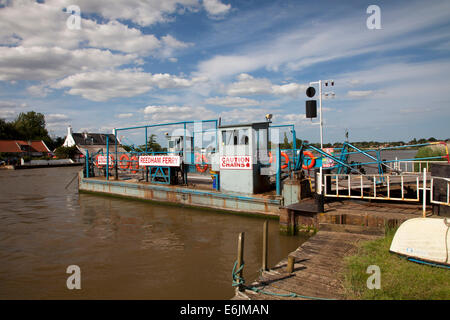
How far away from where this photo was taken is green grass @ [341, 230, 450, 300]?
13.7ft

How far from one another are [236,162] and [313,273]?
23.7 ft

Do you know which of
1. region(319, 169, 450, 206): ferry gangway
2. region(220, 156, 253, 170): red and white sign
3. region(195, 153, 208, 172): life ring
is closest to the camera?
region(319, 169, 450, 206): ferry gangway

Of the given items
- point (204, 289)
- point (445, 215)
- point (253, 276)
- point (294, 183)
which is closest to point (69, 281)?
point (204, 289)

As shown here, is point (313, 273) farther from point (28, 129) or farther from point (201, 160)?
point (28, 129)

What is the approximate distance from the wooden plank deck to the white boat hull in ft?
3.77

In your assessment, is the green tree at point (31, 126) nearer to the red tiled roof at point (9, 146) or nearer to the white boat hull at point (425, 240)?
the red tiled roof at point (9, 146)

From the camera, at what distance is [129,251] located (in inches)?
342

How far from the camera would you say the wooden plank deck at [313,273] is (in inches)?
182

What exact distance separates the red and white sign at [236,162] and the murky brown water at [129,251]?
2.11m

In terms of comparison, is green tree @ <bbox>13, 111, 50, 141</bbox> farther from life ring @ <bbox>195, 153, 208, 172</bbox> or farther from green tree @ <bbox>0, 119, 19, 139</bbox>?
life ring @ <bbox>195, 153, 208, 172</bbox>

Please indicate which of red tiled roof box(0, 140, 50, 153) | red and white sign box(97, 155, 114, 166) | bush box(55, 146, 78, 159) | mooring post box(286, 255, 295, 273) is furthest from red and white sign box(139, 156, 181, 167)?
red tiled roof box(0, 140, 50, 153)

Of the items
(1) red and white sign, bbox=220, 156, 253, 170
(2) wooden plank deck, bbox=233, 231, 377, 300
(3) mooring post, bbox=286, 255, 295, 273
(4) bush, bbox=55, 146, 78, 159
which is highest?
(4) bush, bbox=55, 146, 78, 159

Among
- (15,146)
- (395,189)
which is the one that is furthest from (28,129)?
(395,189)

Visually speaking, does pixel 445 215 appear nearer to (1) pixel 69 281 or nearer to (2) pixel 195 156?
(1) pixel 69 281
